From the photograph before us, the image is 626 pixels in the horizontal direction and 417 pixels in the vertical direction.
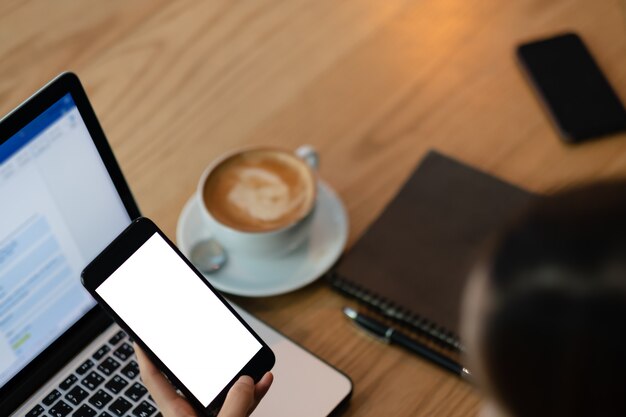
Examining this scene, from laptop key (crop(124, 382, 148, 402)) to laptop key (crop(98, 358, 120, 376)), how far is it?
26 millimetres

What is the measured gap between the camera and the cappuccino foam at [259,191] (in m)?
0.83

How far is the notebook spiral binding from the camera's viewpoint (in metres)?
0.78

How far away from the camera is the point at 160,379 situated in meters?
0.67

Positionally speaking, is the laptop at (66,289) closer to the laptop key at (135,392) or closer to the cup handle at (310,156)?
the laptop key at (135,392)

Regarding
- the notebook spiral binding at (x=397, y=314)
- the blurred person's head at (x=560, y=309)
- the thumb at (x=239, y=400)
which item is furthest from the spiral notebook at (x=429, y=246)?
the blurred person's head at (x=560, y=309)

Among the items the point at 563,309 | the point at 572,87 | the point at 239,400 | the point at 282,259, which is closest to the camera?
the point at 563,309

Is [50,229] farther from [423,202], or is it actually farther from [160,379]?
[423,202]

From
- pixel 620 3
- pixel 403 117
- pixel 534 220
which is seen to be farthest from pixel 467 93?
pixel 534 220

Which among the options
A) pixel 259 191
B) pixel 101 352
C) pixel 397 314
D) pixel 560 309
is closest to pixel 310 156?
pixel 259 191

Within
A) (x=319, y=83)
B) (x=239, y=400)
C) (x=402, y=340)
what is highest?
(x=319, y=83)

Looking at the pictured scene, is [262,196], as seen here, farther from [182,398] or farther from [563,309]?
[563,309]

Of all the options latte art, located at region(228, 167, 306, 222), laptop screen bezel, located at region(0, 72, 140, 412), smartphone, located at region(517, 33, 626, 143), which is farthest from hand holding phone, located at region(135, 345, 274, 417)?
smartphone, located at region(517, 33, 626, 143)

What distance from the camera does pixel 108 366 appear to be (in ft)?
2.44

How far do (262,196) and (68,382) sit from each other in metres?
0.27
